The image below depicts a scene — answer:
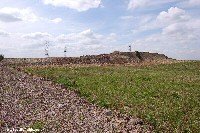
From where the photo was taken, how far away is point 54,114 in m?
26.3

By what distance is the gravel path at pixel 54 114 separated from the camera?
888 inches

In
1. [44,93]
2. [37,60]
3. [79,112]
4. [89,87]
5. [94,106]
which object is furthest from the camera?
[37,60]

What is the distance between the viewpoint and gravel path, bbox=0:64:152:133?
22.6 m

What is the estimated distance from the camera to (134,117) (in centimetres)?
2566

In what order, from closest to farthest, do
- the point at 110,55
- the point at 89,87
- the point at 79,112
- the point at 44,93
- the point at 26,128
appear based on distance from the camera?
the point at 26,128, the point at 79,112, the point at 44,93, the point at 89,87, the point at 110,55

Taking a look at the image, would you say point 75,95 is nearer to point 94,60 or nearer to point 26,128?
point 26,128

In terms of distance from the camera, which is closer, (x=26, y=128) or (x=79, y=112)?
(x=26, y=128)

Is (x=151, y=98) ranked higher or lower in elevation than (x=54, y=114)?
higher

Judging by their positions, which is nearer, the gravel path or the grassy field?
the gravel path

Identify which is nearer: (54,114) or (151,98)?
(54,114)

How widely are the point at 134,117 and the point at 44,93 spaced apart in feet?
40.9

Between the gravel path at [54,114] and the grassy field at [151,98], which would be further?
the grassy field at [151,98]

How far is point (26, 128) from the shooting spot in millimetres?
21703

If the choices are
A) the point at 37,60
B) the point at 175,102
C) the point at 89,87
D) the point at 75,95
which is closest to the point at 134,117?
the point at 175,102
